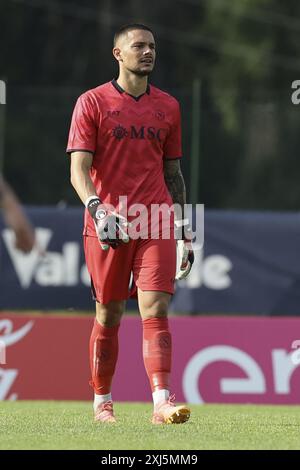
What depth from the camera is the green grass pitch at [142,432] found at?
7.02 metres

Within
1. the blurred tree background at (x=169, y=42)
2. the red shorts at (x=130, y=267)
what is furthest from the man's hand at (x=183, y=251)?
the blurred tree background at (x=169, y=42)

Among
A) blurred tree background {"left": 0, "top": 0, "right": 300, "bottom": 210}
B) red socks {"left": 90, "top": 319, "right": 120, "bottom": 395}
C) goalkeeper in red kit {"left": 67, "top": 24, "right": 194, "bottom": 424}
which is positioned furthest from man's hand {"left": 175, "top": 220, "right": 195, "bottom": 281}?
blurred tree background {"left": 0, "top": 0, "right": 300, "bottom": 210}

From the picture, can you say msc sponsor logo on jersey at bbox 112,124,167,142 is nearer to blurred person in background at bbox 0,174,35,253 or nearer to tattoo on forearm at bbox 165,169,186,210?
tattoo on forearm at bbox 165,169,186,210

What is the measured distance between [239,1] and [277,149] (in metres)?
23.9

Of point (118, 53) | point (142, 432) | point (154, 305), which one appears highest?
point (118, 53)

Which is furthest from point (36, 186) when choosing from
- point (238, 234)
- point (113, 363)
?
point (113, 363)

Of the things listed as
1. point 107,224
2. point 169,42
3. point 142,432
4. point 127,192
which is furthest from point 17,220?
point 169,42

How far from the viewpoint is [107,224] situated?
26.9ft

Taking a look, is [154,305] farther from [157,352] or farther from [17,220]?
[17,220]

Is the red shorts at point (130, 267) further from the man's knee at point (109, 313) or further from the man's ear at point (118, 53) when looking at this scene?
the man's ear at point (118, 53)

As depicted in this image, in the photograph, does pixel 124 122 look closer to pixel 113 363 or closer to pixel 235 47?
pixel 113 363

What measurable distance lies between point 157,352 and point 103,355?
0.58 m

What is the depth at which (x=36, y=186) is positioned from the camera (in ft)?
60.1

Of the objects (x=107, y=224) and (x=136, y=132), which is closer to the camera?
(x=107, y=224)
